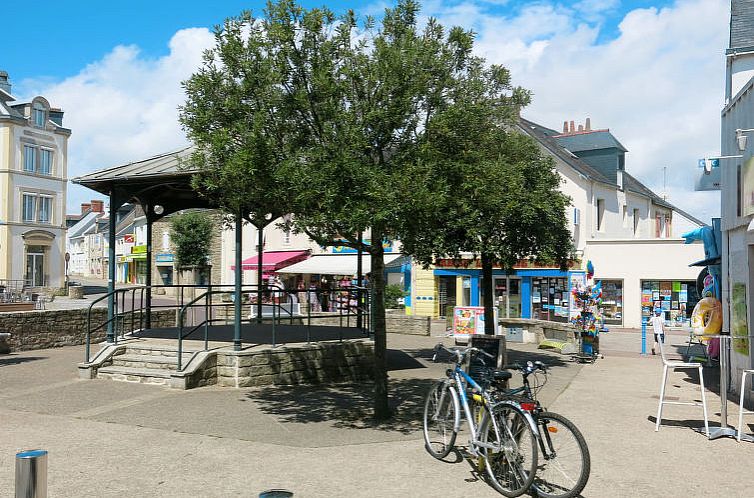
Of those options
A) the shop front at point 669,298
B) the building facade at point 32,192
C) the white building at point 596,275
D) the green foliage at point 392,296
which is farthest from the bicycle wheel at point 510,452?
the building facade at point 32,192

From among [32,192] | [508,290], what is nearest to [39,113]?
[32,192]

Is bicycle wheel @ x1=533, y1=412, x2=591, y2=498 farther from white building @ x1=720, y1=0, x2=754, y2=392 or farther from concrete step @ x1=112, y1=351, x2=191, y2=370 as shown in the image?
concrete step @ x1=112, y1=351, x2=191, y2=370

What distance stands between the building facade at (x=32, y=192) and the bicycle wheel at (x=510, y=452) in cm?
4168

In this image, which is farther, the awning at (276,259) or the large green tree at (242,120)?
the awning at (276,259)

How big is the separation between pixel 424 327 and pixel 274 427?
588 inches

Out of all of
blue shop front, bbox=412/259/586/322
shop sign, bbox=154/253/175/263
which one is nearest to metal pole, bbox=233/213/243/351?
blue shop front, bbox=412/259/586/322

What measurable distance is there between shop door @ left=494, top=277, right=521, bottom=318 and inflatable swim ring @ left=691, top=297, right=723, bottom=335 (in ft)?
58.8

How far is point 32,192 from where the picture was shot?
42938 millimetres

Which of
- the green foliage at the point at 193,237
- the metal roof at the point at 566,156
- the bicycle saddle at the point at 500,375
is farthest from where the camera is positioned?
the green foliage at the point at 193,237

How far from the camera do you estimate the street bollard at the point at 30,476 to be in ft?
11.9

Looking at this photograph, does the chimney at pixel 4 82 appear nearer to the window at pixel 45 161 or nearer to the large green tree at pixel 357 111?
the window at pixel 45 161

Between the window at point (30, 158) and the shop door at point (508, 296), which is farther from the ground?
the window at point (30, 158)

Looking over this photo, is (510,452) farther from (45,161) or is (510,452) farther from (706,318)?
(45,161)

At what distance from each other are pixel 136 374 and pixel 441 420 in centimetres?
653
